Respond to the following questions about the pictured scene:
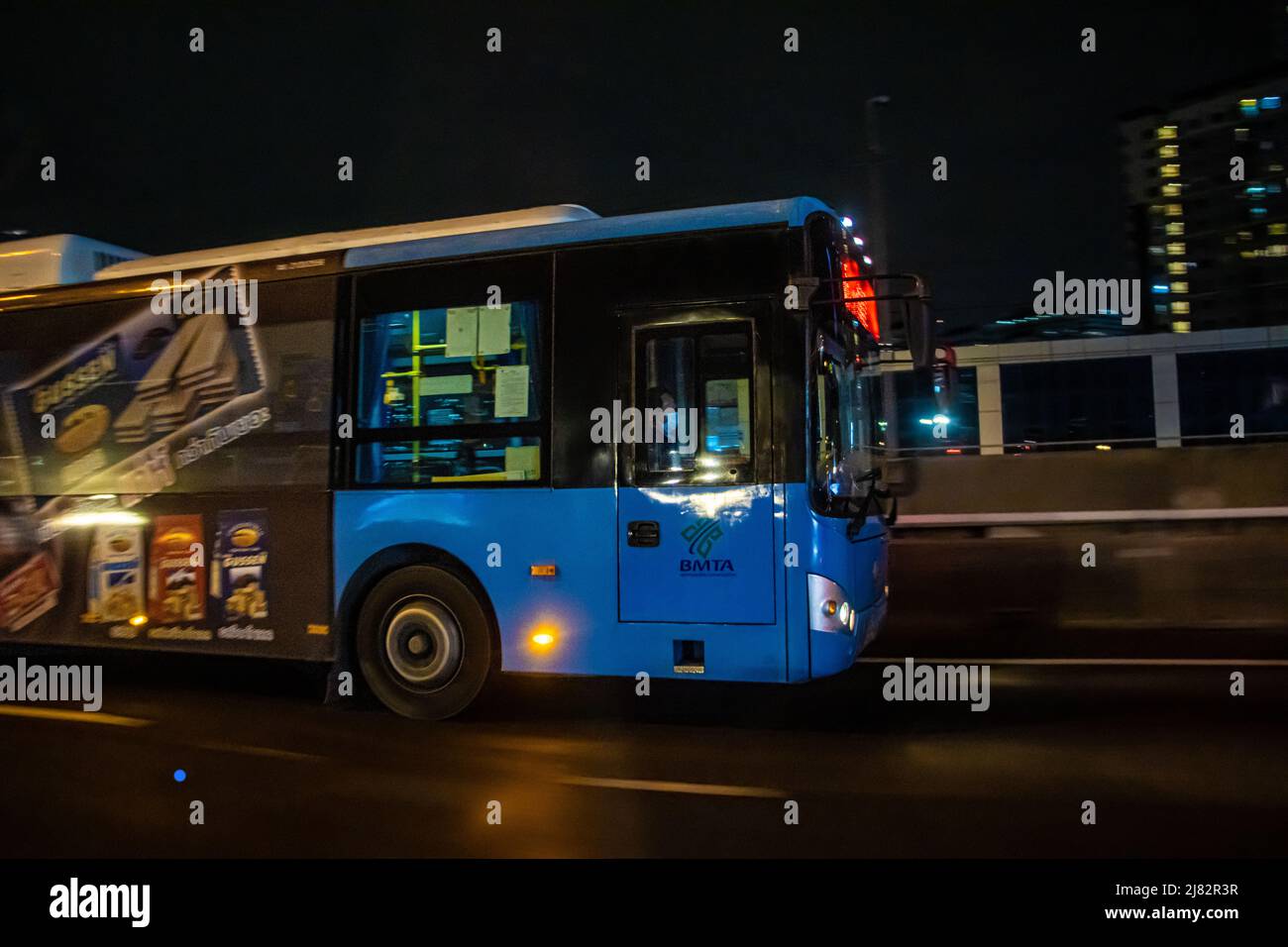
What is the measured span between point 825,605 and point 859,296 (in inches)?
79.2

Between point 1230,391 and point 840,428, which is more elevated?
point 1230,391

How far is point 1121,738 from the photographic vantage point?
6.57m

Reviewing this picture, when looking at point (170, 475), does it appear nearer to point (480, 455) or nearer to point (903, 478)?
point (480, 455)

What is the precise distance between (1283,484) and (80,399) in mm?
15296

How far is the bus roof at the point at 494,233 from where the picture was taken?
6910 mm

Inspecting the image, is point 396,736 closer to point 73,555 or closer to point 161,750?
point 161,750

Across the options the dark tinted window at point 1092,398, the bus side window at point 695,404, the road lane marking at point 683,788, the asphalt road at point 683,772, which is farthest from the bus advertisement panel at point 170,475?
the dark tinted window at point 1092,398

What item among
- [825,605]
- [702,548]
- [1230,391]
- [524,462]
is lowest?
[825,605]

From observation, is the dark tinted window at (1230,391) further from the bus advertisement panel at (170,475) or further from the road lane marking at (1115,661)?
the bus advertisement panel at (170,475)

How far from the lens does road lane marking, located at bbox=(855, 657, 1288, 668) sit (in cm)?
857

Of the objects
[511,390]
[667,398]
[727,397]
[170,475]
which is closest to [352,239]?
[511,390]

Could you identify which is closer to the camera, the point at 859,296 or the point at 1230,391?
the point at 859,296

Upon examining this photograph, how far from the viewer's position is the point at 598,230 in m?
7.25
